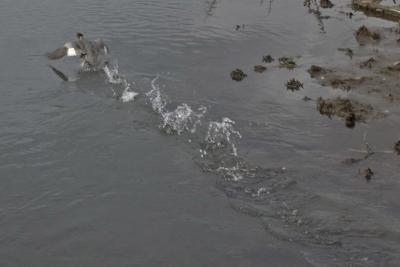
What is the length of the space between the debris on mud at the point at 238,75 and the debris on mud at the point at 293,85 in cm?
137

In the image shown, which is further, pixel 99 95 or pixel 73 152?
pixel 99 95

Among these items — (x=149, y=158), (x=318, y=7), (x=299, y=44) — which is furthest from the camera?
(x=318, y=7)

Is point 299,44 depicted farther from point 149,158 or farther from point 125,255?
point 125,255

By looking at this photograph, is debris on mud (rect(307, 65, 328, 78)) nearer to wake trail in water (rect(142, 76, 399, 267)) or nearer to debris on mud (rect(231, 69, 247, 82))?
debris on mud (rect(231, 69, 247, 82))

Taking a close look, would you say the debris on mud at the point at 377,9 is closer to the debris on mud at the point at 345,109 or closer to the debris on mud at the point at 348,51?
the debris on mud at the point at 348,51

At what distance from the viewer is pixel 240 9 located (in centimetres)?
2364

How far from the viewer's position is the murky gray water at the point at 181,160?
9.80m

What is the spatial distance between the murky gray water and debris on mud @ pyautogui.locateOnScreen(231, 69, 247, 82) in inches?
11.3

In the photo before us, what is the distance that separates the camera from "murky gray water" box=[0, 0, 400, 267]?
32.1 ft

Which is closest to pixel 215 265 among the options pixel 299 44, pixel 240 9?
pixel 299 44

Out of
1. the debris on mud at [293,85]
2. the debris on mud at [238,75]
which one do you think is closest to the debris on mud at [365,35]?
the debris on mud at [293,85]

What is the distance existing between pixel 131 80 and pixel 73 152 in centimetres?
443

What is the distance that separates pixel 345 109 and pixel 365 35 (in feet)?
21.0

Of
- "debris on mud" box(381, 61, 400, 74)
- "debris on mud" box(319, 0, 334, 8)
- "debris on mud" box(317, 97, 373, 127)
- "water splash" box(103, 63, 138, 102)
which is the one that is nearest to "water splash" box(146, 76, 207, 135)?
"water splash" box(103, 63, 138, 102)
